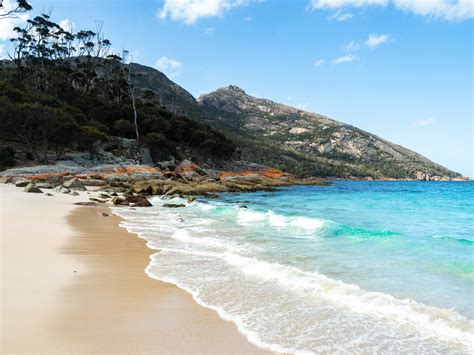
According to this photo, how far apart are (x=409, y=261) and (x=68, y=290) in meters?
7.77

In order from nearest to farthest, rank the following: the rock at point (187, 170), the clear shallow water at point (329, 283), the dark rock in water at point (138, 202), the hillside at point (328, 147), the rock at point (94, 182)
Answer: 1. the clear shallow water at point (329, 283)
2. the dark rock in water at point (138, 202)
3. the rock at point (94, 182)
4. the rock at point (187, 170)
5. the hillside at point (328, 147)

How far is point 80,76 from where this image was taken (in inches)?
2564

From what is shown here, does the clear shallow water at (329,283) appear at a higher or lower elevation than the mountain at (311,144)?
lower

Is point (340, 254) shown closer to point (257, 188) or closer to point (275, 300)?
point (275, 300)

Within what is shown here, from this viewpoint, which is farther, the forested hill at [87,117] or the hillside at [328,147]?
the hillside at [328,147]

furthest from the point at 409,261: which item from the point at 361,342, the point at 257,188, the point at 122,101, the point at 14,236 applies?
the point at 122,101

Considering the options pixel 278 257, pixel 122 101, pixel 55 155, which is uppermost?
pixel 122 101

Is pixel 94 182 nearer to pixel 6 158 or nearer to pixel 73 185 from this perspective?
pixel 73 185

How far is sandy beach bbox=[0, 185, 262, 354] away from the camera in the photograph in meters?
3.89

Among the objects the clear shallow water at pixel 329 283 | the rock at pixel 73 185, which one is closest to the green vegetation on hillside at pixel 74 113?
the rock at pixel 73 185

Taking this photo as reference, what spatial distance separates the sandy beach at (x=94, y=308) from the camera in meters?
3.89

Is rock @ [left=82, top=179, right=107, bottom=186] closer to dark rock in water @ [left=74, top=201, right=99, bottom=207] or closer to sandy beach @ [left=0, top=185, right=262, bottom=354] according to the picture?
dark rock in water @ [left=74, top=201, right=99, bottom=207]

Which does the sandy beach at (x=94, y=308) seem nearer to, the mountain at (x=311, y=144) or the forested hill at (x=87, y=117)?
the forested hill at (x=87, y=117)

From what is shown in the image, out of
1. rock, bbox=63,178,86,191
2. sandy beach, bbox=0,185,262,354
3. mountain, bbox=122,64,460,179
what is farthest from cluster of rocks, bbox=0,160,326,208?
mountain, bbox=122,64,460,179
